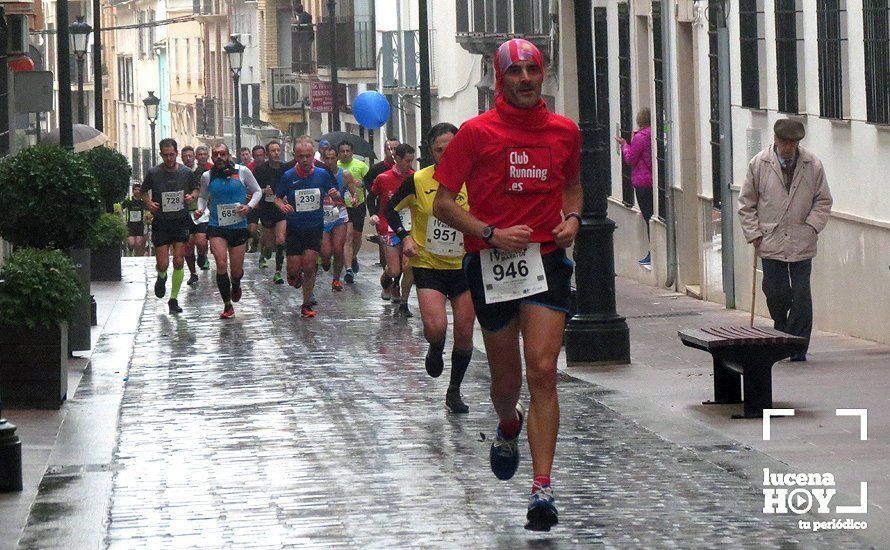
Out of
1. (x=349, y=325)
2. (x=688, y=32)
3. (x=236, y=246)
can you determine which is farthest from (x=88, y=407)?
(x=688, y=32)

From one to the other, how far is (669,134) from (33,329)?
1284 cm

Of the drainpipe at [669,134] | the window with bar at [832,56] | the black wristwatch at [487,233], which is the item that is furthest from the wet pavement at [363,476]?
the drainpipe at [669,134]

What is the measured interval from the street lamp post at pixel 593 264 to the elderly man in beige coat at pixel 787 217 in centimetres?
109

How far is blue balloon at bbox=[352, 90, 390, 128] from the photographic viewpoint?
1433 inches

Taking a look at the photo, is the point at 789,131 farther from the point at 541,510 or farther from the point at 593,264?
the point at 541,510

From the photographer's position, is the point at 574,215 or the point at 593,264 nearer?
the point at 574,215

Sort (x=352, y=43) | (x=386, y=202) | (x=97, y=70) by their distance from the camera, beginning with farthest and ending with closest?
(x=352, y=43) < (x=97, y=70) < (x=386, y=202)

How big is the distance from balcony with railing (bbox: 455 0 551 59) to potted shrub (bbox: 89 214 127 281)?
850 cm

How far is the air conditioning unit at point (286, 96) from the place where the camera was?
2623 inches

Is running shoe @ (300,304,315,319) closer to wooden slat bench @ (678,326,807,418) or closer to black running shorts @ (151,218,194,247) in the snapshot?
black running shorts @ (151,218,194,247)

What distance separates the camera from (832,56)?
17.2 metres

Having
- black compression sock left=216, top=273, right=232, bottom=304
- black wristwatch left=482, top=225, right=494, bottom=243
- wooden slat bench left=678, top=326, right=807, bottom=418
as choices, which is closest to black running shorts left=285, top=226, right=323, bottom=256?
black compression sock left=216, top=273, right=232, bottom=304

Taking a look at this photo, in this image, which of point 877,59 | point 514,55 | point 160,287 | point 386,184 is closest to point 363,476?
point 514,55

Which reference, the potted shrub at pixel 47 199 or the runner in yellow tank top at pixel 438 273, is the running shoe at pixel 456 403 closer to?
the runner in yellow tank top at pixel 438 273
